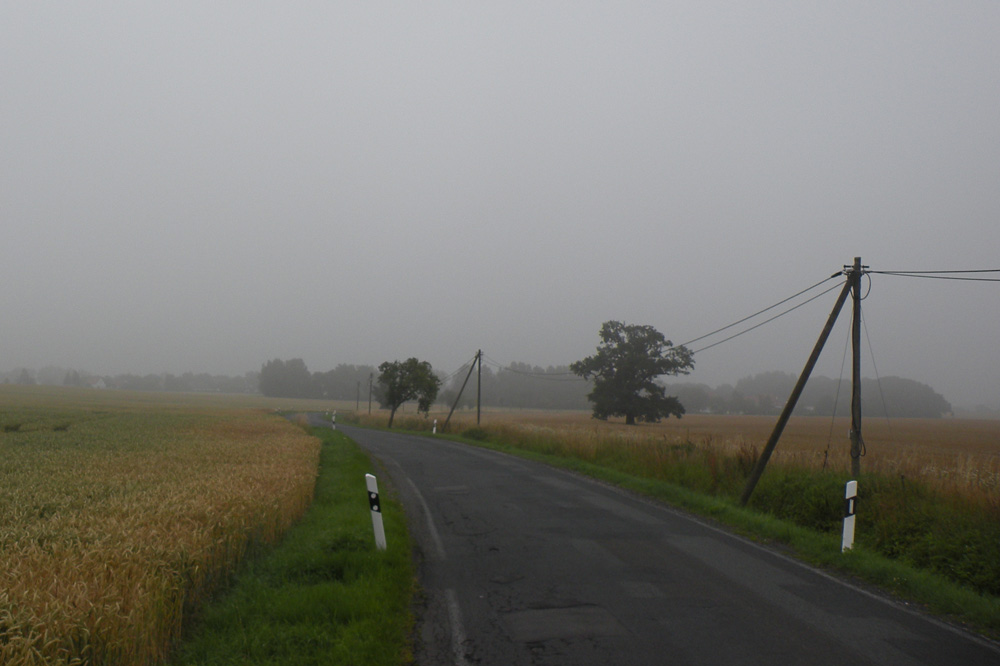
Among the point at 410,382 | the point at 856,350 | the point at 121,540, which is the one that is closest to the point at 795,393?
the point at 856,350

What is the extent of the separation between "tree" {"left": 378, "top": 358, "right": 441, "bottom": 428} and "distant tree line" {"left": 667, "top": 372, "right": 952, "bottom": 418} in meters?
31.6

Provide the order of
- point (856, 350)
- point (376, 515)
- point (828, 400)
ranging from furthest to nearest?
point (828, 400) → point (856, 350) → point (376, 515)

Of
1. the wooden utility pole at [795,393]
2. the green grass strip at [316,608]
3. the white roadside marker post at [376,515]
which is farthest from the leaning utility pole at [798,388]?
the white roadside marker post at [376,515]

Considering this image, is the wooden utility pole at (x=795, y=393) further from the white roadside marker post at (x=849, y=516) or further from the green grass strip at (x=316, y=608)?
the green grass strip at (x=316, y=608)

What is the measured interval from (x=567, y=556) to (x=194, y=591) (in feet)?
14.8

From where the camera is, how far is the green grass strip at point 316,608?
508 centimetres

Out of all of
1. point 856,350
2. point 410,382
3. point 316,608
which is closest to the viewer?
point 316,608

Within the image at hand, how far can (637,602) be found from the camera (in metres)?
6.64

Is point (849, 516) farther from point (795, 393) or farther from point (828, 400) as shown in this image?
point (828, 400)

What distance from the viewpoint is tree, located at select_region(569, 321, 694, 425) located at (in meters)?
59.4

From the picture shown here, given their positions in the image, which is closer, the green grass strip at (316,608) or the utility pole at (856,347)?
the green grass strip at (316,608)

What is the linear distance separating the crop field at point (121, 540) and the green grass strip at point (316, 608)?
327mm

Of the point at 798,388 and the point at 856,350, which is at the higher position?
the point at 856,350

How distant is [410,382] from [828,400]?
208 ft
